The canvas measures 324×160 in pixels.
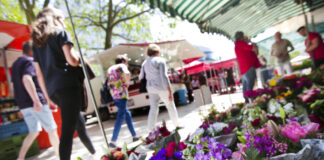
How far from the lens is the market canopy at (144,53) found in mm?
8094

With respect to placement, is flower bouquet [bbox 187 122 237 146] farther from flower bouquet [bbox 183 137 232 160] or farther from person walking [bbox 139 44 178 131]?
person walking [bbox 139 44 178 131]

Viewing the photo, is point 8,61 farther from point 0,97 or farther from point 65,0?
point 65,0

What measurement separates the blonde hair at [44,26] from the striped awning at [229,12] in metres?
1.60

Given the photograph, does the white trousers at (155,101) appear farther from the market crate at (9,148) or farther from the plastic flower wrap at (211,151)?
the plastic flower wrap at (211,151)

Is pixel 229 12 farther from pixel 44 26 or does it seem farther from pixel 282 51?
pixel 44 26

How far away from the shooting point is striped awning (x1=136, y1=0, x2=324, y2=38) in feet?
11.2

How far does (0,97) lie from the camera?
165 cm

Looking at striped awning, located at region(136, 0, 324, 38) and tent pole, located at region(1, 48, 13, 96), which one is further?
striped awning, located at region(136, 0, 324, 38)

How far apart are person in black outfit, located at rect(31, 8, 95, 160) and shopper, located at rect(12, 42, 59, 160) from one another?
0.08 metres

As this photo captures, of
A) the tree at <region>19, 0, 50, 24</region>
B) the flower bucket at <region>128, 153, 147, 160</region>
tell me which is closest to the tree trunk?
the tree at <region>19, 0, 50, 24</region>

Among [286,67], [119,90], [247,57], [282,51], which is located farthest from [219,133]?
[286,67]

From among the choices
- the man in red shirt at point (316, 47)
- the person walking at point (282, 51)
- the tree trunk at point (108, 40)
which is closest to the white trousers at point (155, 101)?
the man in red shirt at point (316, 47)

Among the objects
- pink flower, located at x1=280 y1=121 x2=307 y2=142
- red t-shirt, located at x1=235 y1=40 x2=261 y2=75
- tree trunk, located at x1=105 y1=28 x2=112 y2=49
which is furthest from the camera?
tree trunk, located at x1=105 y1=28 x2=112 y2=49

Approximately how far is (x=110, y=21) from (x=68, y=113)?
31.7 ft
